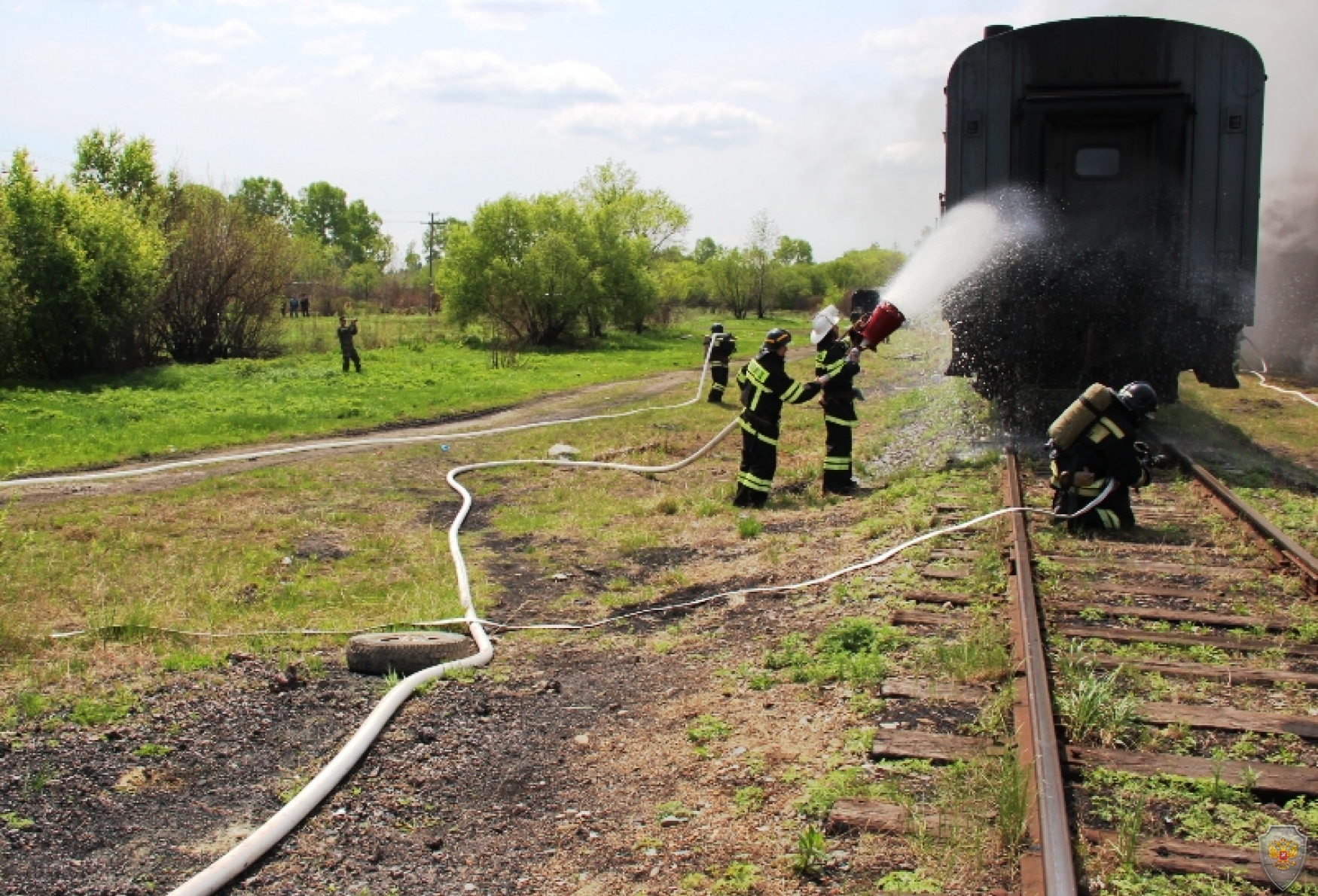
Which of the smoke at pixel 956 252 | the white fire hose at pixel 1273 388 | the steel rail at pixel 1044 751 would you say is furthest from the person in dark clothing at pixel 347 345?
the steel rail at pixel 1044 751

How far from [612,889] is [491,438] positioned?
12.6 m

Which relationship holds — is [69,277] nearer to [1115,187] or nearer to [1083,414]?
[1115,187]

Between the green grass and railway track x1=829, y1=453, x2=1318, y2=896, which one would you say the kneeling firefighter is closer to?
railway track x1=829, y1=453, x2=1318, y2=896

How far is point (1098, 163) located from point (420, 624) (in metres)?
8.24

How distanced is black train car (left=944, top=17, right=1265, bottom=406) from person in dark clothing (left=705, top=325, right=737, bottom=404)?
7525 millimetres

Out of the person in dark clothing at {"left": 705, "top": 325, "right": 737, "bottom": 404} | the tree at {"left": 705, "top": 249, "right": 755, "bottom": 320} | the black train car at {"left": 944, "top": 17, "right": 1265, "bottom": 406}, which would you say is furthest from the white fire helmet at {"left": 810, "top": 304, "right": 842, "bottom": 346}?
the tree at {"left": 705, "top": 249, "right": 755, "bottom": 320}

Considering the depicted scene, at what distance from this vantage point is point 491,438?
16172 millimetres

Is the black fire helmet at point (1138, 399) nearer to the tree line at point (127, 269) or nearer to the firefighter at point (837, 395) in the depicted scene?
the firefighter at point (837, 395)

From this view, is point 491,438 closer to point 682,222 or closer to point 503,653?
point 503,653

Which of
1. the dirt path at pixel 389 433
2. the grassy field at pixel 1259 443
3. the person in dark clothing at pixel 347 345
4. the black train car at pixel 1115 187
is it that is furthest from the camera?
the person in dark clothing at pixel 347 345

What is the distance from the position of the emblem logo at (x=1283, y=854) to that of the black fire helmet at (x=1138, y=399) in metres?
4.53

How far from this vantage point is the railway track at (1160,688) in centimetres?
373

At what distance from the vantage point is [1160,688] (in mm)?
5152

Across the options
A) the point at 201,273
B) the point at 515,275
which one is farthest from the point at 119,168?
the point at 515,275
